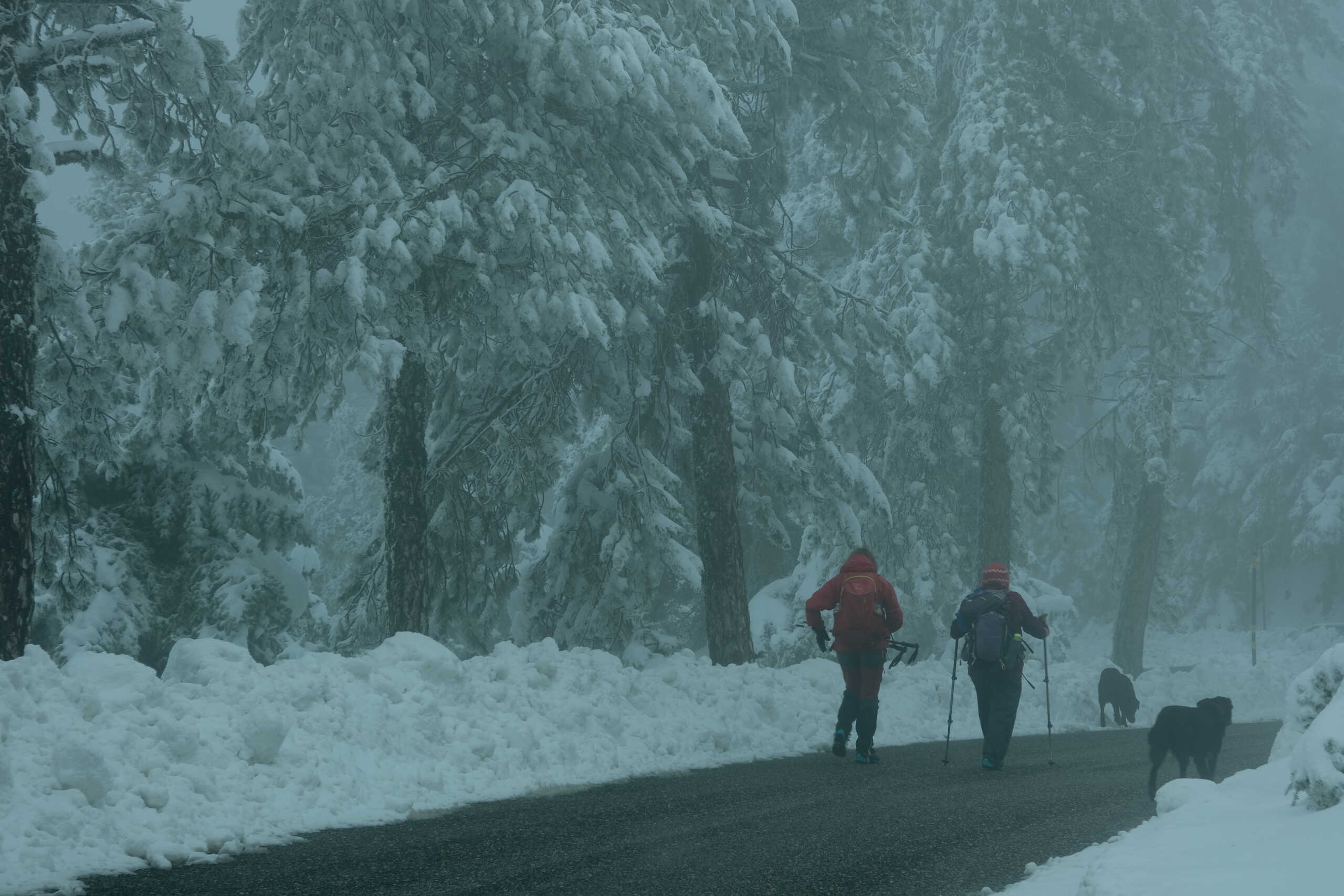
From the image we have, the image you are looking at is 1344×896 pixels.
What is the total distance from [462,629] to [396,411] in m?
4.96

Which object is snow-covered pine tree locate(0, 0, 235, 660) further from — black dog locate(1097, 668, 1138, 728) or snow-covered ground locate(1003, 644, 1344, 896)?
black dog locate(1097, 668, 1138, 728)

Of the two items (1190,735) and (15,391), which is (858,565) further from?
(15,391)

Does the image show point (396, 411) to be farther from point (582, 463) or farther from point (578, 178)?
point (582, 463)

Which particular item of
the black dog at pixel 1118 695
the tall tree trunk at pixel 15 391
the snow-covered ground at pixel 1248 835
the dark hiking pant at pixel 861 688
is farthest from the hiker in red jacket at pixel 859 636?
the black dog at pixel 1118 695

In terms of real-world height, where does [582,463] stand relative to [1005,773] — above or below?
above

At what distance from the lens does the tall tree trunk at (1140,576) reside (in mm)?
25641

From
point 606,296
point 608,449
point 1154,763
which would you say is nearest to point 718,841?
point 1154,763

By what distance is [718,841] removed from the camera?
6.38m

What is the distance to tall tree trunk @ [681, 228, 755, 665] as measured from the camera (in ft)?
47.5

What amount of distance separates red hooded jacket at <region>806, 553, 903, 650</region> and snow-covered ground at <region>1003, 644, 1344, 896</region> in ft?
13.9

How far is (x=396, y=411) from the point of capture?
12.0 meters

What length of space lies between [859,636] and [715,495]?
416 cm

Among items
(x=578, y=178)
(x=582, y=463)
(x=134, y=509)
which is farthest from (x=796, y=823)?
(x=134, y=509)

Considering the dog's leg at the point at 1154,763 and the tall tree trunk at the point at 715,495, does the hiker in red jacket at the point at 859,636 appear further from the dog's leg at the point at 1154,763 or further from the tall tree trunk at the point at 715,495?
the tall tree trunk at the point at 715,495
